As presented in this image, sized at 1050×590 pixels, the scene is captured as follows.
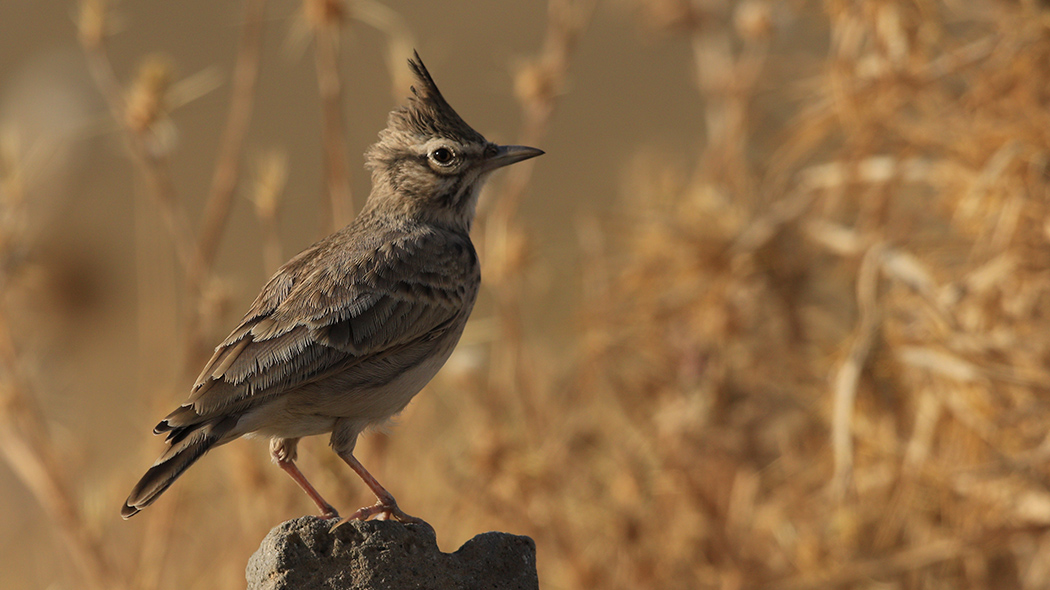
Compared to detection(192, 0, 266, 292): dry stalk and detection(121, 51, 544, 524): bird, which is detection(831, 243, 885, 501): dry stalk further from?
detection(192, 0, 266, 292): dry stalk

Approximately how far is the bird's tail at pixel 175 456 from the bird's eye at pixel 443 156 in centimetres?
165

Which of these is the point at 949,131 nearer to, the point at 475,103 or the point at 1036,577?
the point at 1036,577

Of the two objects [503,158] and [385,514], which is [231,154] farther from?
[385,514]

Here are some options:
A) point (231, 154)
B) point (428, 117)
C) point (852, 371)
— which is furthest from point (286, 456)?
point (852, 371)

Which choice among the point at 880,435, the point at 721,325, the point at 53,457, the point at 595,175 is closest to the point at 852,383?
the point at 880,435

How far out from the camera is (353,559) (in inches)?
156

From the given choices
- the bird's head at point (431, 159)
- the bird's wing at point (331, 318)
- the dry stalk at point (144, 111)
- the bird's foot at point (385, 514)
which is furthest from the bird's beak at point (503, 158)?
the dry stalk at point (144, 111)

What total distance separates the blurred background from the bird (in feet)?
4.47

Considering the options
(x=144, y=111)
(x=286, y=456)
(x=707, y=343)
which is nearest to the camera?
(x=286, y=456)

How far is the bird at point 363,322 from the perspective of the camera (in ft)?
13.6

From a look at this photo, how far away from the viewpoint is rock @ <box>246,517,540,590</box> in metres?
3.93

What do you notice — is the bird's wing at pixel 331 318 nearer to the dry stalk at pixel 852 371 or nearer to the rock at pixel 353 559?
the rock at pixel 353 559

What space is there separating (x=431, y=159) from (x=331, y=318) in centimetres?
111

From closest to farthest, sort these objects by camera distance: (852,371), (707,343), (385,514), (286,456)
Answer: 1. (385,514)
2. (286,456)
3. (852,371)
4. (707,343)
